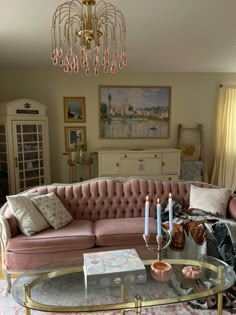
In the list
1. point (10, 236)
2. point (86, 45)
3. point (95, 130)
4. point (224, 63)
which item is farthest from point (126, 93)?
point (10, 236)

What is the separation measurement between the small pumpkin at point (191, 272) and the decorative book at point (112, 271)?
30cm

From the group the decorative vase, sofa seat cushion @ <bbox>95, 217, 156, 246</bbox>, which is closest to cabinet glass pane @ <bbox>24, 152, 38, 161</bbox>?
sofa seat cushion @ <bbox>95, 217, 156, 246</bbox>

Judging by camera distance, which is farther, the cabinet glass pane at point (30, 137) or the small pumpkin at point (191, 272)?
the cabinet glass pane at point (30, 137)

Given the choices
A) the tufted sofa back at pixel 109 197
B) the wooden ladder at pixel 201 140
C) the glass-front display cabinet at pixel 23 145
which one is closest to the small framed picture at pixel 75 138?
the glass-front display cabinet at pixel 23 145

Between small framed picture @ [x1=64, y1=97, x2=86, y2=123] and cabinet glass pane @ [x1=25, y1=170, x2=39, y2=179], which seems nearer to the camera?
cabinet glass pane @ [x1=25, y1=170, x2=39, y2=179]

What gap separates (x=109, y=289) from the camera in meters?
1.48

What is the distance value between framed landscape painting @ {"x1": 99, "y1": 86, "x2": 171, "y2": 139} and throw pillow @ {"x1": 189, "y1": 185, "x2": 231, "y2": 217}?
2308 millimetres

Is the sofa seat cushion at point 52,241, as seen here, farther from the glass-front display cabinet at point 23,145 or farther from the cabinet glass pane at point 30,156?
the cabinet glass pane at point 30,156

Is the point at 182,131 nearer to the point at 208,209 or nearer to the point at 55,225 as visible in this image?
the point at 208,209

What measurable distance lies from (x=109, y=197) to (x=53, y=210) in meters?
0.64

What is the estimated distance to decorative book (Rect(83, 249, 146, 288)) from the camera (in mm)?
1524

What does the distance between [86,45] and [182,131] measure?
139 inches

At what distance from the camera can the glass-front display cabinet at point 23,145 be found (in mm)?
3930

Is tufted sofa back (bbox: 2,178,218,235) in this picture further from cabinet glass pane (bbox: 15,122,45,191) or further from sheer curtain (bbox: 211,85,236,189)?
sheer curtain (bbox: 211,85,236,189)
